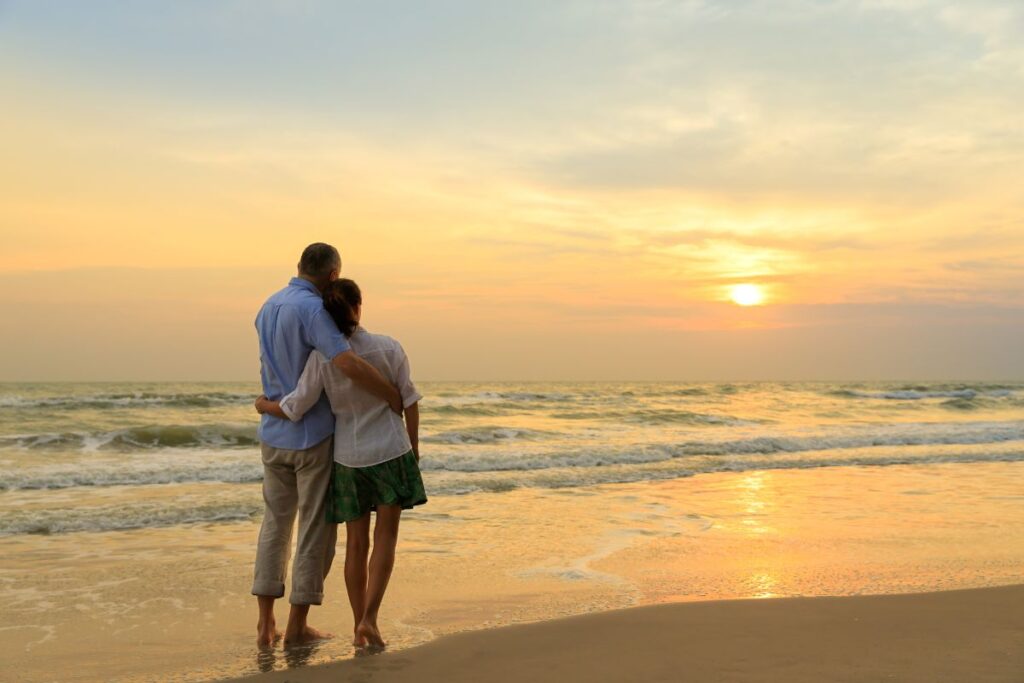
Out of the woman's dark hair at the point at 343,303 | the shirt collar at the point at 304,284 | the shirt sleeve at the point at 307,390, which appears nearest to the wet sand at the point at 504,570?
the shirt sleeve at the point at 307,390

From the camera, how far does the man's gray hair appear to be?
4273 millimetres

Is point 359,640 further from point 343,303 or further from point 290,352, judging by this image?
point 343,303

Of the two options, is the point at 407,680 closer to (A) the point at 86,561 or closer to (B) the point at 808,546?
(A) the point at 86,561

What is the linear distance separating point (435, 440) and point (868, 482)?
368 inches

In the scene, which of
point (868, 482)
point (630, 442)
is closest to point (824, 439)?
point (630, 442)

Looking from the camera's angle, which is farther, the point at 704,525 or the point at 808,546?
the point at 704,525

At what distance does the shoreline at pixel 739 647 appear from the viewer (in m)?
3.73

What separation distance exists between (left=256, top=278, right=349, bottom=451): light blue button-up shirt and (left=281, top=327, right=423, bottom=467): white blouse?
0.21ft

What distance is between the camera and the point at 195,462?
1364 cm

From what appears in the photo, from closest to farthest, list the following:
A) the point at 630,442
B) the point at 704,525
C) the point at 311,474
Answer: the point at 311,474 → the point at 704,525 → the point at 630,442

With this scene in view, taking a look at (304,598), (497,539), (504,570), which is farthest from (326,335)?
(497,539)

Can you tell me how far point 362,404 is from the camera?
4.17 metres

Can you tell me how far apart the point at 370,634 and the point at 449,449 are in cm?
1228

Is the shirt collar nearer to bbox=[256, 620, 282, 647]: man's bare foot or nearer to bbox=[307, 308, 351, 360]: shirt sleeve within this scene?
bbox=[307, 308, 351, 360]: shirt sleeve
